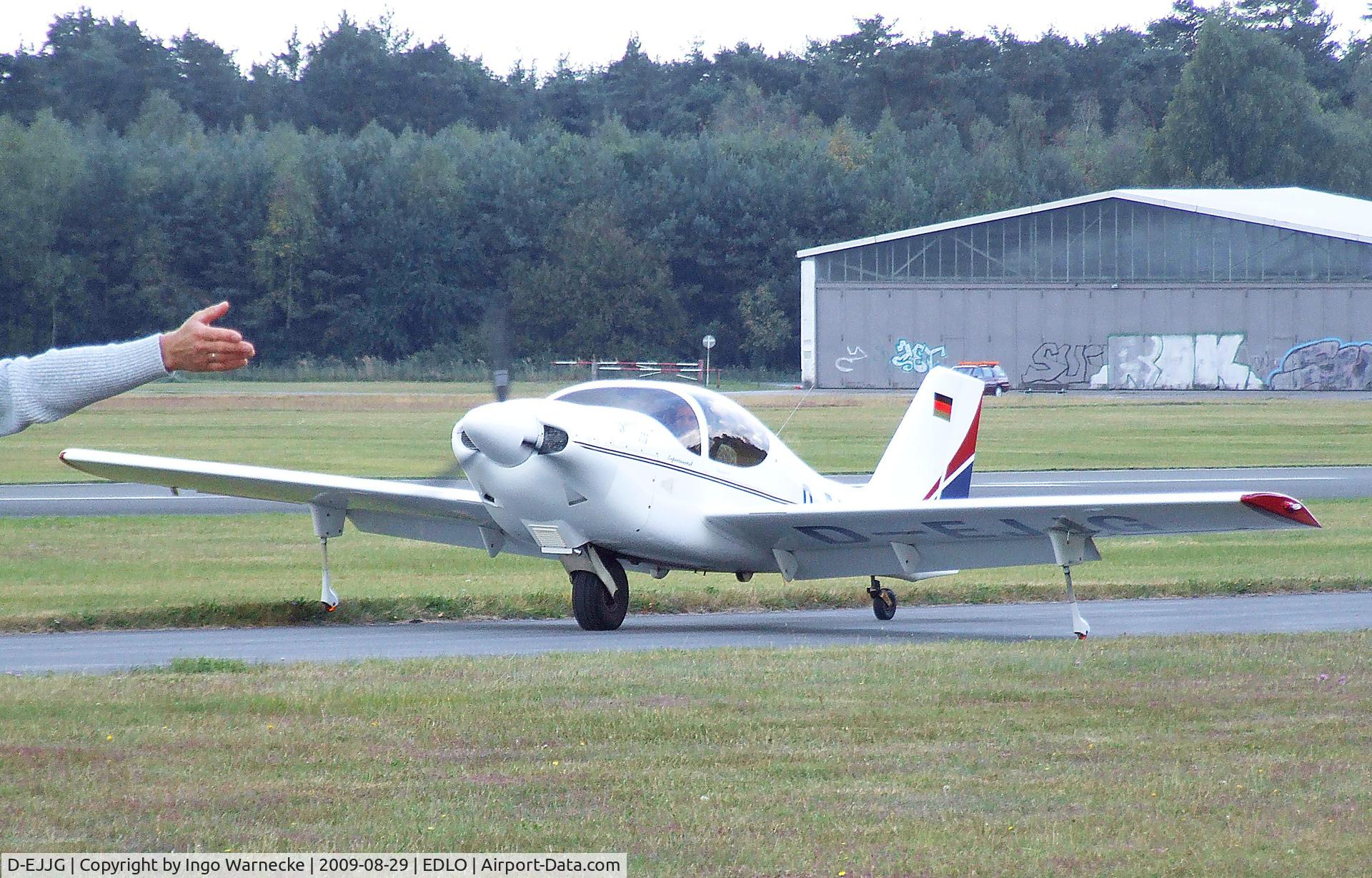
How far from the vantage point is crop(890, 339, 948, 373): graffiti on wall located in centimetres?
7050

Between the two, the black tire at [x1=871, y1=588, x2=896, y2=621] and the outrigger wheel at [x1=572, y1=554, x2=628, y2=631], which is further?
the black tire at [x1=871, y1=588, x2=896, y2=621]

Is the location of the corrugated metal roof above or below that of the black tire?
above

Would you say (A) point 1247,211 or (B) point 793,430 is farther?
(A) point 1247,211

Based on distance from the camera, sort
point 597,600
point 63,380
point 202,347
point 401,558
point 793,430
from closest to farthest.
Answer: point 63,380 → point 202,347 → point 597,600 → point 401,558 → point 793,430

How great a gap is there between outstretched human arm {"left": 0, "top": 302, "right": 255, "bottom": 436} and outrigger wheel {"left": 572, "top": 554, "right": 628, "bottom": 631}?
9.11 m

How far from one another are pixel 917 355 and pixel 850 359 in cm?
317

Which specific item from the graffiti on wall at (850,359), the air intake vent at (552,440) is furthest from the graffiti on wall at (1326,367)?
the air intake vent at (552,440)

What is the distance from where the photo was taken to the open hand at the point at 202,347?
167 inches

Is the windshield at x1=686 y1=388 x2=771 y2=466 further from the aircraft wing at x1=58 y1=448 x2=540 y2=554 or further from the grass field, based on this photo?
the grass field

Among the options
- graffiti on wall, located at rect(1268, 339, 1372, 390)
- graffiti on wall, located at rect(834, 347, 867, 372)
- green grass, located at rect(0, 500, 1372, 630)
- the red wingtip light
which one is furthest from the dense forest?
the red wingtip light

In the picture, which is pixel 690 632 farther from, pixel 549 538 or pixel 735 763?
pixel 735 763

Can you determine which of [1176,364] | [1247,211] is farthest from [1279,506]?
[1176,364]

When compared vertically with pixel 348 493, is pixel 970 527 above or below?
below

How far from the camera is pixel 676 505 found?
13.2 meters
